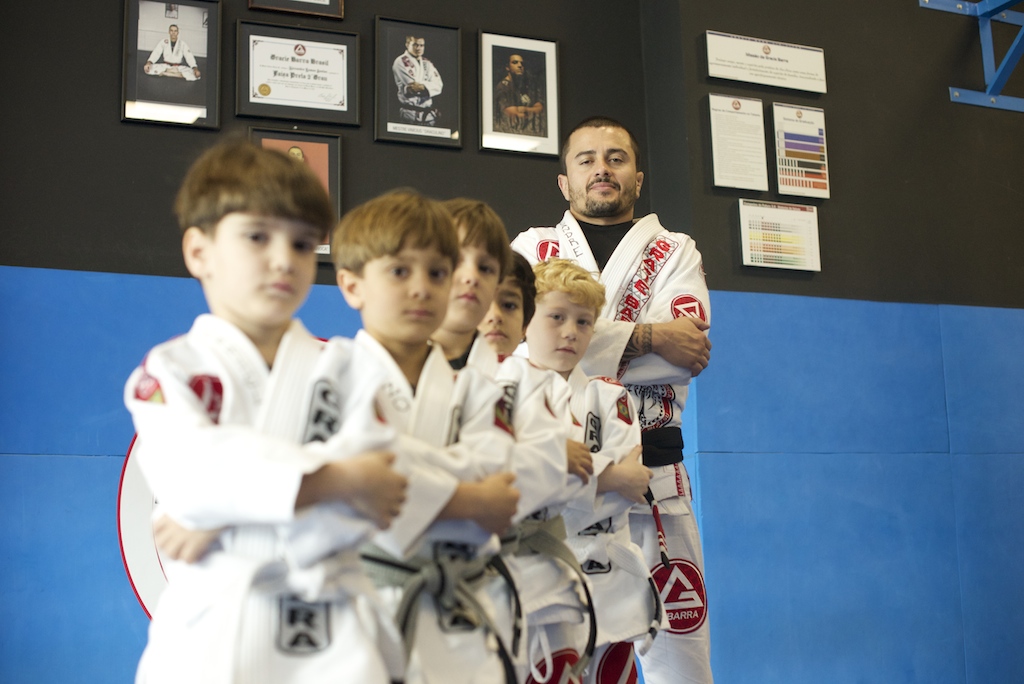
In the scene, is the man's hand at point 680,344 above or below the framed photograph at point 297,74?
below

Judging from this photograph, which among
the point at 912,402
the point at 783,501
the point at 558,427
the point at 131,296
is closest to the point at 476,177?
the point at 131,296

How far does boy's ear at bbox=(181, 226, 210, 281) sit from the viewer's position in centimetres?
139

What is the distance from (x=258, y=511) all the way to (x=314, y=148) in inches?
111

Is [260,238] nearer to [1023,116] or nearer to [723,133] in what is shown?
[723,133]

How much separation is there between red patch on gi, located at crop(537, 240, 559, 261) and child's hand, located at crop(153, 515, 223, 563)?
165cm

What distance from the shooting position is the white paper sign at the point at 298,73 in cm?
379

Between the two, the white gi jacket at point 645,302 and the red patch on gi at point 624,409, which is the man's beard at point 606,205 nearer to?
the white gi jacket at point 645,302

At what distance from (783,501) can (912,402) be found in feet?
2.83

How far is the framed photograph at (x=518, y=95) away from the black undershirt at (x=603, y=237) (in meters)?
1.36

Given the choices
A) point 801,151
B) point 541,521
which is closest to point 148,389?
point 541,521

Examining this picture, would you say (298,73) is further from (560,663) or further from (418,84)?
(560,663)

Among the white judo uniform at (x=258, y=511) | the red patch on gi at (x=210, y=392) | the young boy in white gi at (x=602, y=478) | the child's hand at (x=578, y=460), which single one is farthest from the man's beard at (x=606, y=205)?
the red patch on gi at (x=210, y=392)

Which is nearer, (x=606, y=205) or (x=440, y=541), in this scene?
(x=440, y=541)

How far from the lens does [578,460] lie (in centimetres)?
182
